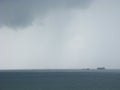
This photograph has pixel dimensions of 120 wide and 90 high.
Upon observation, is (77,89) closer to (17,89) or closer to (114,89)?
(114,89)

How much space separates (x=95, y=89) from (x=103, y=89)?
9.29 feet

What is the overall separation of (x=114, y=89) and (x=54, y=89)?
70.1 feet

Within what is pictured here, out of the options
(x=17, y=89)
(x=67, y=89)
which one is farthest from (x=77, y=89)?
(x=17, y=89)

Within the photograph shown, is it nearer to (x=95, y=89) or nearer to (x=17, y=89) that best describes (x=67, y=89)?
(x=95, y=89)

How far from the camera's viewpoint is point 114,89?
327 ft

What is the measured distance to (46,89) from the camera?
101 m

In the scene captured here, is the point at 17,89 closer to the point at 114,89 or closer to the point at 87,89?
the point at 87,89

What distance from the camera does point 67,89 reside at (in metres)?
101

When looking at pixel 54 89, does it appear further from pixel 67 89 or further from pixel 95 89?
pixel 95 89

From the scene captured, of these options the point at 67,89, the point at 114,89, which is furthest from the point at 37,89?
the point at 114,89

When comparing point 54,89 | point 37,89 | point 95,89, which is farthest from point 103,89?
point 37,89

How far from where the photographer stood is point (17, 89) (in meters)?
102

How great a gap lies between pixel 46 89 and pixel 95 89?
17542 millimetres

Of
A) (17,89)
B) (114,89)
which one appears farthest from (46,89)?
(114,89)
